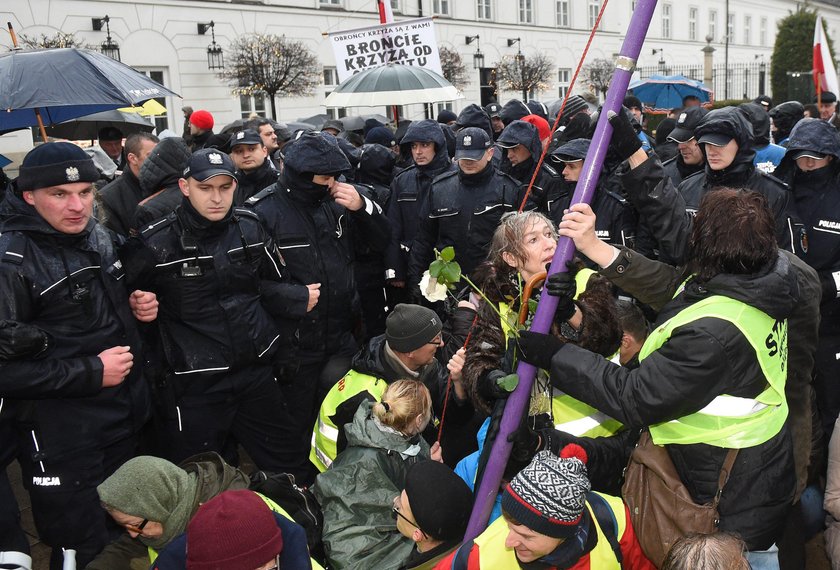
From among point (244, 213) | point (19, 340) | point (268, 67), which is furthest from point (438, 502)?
point (268, 67)

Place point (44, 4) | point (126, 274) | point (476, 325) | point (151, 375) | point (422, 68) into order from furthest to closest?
point (44, 4), point (422, 68), point (151, 375), point (126, 274), point (476, 325)

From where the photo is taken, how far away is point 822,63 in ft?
30.0

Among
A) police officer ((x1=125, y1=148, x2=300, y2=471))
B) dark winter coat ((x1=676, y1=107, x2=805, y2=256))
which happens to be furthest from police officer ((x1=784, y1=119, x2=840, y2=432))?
police officer ((x1=125, y1=148, x2=300, y2=471))

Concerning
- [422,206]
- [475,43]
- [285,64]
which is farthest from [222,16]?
[422,206]

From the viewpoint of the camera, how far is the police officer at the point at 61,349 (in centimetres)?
312

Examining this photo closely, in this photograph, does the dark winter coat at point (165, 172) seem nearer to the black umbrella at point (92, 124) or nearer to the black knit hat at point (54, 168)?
the black knit hat at point (54, 168)

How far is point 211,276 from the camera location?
3.73 metres

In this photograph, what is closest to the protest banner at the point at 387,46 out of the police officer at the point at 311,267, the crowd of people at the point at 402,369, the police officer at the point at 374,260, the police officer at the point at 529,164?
the police officer at the point at 374,260

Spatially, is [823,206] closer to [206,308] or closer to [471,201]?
[471,201]

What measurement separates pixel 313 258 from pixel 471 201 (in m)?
1.57

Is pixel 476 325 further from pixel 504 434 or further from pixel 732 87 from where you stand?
pixel 732 87

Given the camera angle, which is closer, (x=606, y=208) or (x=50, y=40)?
(x=606, y=208)

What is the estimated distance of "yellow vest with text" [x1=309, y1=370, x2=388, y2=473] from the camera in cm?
364

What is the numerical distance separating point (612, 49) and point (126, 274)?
40.0 meters
